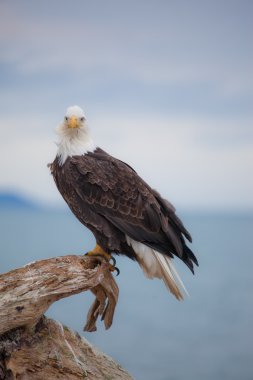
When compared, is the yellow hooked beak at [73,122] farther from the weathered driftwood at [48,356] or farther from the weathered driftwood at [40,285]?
the weathered driftwood at [48,356]

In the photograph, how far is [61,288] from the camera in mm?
5281

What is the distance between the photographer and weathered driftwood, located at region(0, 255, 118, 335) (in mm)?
5094

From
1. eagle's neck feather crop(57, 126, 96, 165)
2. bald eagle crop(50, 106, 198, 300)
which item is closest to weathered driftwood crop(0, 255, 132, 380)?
bald eagle crop(50, 106, 198, 300)

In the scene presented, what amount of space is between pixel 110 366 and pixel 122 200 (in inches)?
63.6

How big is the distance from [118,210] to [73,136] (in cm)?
86

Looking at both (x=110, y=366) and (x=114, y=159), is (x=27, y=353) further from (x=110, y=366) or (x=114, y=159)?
(x=114, y=159)

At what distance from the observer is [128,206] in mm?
5590

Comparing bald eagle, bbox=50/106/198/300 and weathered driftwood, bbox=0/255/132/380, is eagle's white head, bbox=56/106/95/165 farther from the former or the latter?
weathered driftwood, bbox=0/255/132/380

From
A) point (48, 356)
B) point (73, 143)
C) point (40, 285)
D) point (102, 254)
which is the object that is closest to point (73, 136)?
point (73, 143)

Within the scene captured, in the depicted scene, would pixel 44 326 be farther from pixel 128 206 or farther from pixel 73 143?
pixel 73 143

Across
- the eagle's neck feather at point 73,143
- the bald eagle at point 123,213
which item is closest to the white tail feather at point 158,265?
the bald eagle at point 123,213

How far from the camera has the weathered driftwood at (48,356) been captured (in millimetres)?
5289

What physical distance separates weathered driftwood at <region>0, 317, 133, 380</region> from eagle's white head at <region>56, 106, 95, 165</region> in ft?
5.12

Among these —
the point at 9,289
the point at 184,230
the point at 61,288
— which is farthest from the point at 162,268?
the point at 9,289
